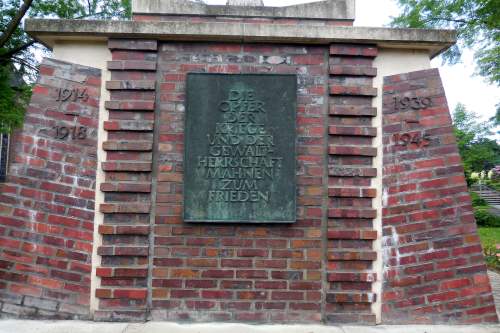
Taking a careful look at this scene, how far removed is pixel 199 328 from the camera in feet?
11.5

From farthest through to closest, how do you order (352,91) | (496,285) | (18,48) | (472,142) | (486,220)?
(472,142)
(486,220)
(18,48)
(496,285)
(352,91)

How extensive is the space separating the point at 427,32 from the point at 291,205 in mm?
2013


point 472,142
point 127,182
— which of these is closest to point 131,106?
point 127,182

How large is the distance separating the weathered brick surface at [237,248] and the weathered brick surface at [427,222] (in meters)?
0.61

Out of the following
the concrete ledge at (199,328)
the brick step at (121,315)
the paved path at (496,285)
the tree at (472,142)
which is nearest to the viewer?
the concrete ledge at (199,328)

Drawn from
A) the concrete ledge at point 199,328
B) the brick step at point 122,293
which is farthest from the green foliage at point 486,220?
the brick step at point 122,293

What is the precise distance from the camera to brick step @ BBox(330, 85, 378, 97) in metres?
3.82

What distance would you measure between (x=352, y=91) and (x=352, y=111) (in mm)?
185

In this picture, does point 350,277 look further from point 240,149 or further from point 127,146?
point 127,146

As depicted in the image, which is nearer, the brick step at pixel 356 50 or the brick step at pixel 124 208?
the brick step at pixel 124 208

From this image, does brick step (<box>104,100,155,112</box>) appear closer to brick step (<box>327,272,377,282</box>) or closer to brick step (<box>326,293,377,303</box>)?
brick step (<box>327,272,377,282</box>)

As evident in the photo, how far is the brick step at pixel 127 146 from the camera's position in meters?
3.74

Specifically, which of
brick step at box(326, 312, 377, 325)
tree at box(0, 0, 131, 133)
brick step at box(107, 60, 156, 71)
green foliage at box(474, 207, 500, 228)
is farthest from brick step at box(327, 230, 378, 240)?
green foliage at box(474, 207, 500, 228)

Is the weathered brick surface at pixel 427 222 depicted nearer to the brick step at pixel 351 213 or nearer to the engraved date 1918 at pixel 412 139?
the engraved date 1918 at pixel 412 139
